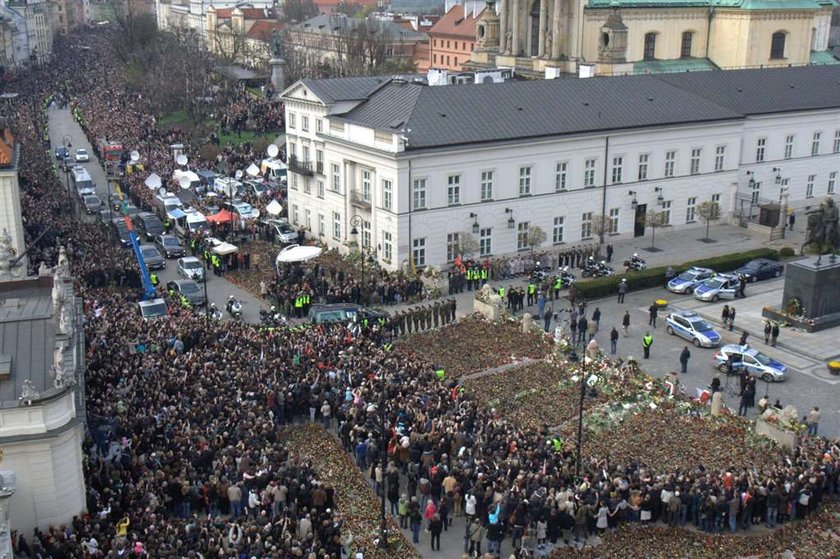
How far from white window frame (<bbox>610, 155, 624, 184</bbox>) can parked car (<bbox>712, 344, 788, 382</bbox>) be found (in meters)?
19.0

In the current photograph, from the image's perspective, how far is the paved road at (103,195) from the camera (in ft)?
141

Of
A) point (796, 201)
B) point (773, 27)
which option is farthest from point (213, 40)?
point (796, 201)

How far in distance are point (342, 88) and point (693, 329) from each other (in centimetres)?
2448

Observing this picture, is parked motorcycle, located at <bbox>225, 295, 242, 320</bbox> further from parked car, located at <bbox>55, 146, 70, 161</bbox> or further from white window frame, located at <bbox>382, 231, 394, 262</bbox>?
parked car, located at <bbox>55, 146, 70, 161</bbox>

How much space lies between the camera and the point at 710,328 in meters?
38.1

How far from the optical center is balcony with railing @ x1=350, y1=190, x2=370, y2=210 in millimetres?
48219

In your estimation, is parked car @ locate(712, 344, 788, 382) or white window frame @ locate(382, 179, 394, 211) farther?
white window frame @ locate(382, 179, 394, 211)

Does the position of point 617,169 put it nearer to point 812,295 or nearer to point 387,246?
point 387,246

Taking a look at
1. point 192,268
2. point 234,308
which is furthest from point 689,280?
point 192,268

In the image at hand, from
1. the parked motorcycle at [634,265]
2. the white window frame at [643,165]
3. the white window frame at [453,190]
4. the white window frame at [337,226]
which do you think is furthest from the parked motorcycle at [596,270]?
the white window frame at [337,226]

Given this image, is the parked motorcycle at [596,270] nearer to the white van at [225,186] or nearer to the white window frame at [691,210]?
the white window frame at [691,210]

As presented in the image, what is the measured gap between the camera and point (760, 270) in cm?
4631

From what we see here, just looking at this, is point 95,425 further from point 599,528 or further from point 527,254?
point 527,254

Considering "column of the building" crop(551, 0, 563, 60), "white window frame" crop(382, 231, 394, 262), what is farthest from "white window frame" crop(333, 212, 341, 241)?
"column of the building" crop(551, 0, 563, 60)
